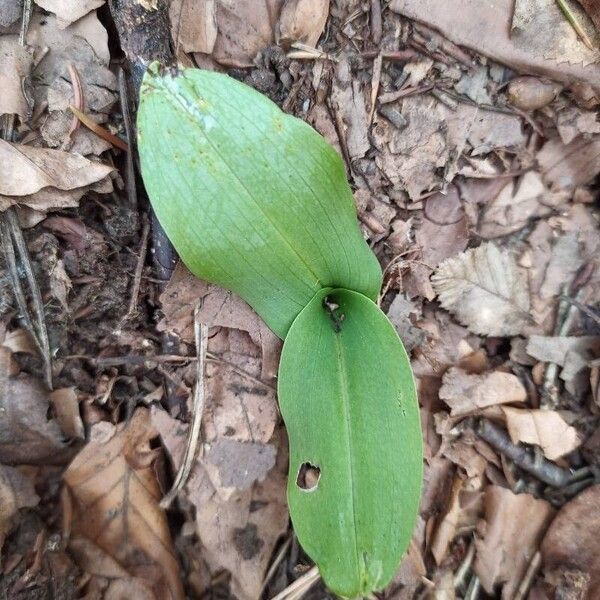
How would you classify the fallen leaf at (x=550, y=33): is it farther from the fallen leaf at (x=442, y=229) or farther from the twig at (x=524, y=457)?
the twig at (x=524, y=457)

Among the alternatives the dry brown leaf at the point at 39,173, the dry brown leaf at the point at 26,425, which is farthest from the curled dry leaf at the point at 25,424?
the dry brown leaf at the point at 39,173

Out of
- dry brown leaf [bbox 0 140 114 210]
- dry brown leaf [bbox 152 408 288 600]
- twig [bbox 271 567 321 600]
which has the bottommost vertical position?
twig [bbox 271 567 321 600]

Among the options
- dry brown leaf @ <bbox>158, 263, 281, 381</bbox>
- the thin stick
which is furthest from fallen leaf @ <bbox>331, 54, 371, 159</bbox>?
the thin stick

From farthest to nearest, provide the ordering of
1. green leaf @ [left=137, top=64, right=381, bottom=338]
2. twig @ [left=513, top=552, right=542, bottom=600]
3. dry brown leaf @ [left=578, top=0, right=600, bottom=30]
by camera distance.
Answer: twig @ [left=513, top=552, right=542, bottom=600] < dry brown leaf @ [left=578, top=0, right=600, bottom=30] < green leaf @ [left=137, top=64, right=381, bottom=338]

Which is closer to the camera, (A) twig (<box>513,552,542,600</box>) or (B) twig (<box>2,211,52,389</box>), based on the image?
(B) twig (<box>2,211,52,389</box>)

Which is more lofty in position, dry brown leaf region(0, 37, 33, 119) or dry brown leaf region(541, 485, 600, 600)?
dry brown leaf region(0, 37, 33, 119)

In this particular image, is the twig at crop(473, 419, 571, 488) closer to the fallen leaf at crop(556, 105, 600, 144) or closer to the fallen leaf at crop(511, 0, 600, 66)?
the fallen leaf at crop(556, 105, 600, 144)

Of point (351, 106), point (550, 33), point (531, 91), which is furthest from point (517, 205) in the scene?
point (351, 106)

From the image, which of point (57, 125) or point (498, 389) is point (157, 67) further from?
point (498, 389)
